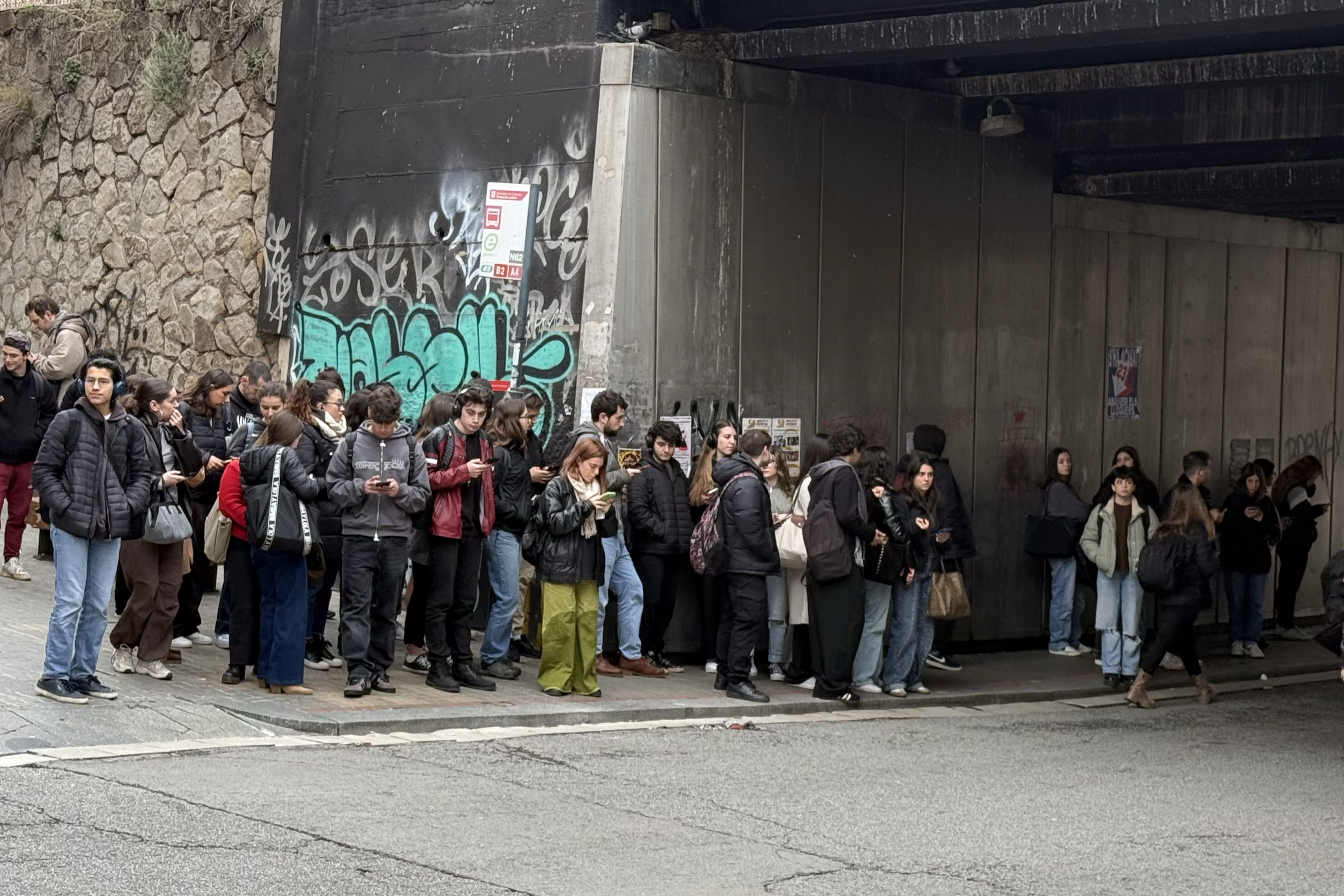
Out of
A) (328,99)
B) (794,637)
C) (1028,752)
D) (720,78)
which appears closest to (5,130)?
(328,99)

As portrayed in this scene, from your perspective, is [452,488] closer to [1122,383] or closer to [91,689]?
[91,689]

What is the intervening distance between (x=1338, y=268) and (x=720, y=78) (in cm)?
1000

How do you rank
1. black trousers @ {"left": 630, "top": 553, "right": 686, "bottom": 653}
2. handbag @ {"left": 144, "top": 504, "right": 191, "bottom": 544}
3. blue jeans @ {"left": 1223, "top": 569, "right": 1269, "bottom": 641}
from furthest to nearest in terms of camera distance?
blue jeans @ {"left": 1223, "top": 569, "right": 1269, "bottom": 641}, black trousers @ {"left": 630, "top": 553, "right": 686, "bottom": 653}, handbag @ {"left": 144, "top": 504, "right": 191, "bottom": 544}

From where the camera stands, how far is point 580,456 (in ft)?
39.6

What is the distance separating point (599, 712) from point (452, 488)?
1.67m

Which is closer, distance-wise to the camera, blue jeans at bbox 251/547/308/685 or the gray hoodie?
blue jeans at bbox 251/547/308/685

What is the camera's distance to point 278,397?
11836 millimetres

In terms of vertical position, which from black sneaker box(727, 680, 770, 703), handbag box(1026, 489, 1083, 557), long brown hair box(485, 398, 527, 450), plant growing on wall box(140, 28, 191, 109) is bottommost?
black sneaker box(727, 680, 770, 703)

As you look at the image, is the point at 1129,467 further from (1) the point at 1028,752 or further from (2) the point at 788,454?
(1) the point at 1028,752

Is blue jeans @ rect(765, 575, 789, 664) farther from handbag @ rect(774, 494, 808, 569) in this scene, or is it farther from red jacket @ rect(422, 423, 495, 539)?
red jacket @ rect(422, 423, 495, 539)

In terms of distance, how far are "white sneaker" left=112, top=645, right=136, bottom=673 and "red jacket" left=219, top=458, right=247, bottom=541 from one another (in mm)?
999

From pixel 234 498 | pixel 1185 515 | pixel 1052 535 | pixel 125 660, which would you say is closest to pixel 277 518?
pixel 234 498

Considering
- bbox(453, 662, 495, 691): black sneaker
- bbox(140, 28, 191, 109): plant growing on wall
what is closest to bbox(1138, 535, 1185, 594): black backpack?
bbox(453, 662, 495, 691): black sneaker

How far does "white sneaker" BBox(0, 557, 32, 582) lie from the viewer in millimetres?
14250
